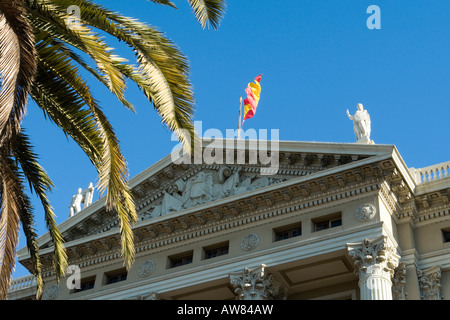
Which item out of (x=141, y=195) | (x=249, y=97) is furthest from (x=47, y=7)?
(x=249, y=97)

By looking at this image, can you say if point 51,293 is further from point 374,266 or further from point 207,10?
point 207,10

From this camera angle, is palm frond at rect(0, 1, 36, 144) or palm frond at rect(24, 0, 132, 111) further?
palm frond at rect(24, 0, 132, 111)

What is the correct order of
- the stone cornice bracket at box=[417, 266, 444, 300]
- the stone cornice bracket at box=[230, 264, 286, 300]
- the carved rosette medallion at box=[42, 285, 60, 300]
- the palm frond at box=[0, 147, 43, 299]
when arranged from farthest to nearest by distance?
1. the carved rosette medallion at box=[42, 285, 60, 300]
2. the stone cornice bracket at box=[230, 264, 286, 300]
3. the stone cornice bracket at box=[417, 266, 444, 300]
4. the palm frond at box=[0, 147, 43, 299]

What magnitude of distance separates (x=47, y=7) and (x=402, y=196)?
58.5 ft

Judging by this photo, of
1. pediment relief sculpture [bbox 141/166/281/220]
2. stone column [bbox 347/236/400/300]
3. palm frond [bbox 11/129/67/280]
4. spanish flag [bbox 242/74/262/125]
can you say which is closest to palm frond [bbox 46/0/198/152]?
palm frond [bbox 11/129/67/280]

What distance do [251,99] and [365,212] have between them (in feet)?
35.5

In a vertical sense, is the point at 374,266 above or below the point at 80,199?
below

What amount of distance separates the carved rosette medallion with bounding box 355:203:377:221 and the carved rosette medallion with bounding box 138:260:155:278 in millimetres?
8741

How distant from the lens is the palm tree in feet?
44.7

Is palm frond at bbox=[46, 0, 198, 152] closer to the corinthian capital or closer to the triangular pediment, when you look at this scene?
the corinthian capital

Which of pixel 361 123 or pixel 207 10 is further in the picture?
pixel 361 123

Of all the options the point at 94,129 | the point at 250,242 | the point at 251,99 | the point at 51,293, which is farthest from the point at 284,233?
the point at 94,129

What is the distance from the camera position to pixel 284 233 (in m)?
29.0

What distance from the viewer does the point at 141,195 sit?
32.9 metres
